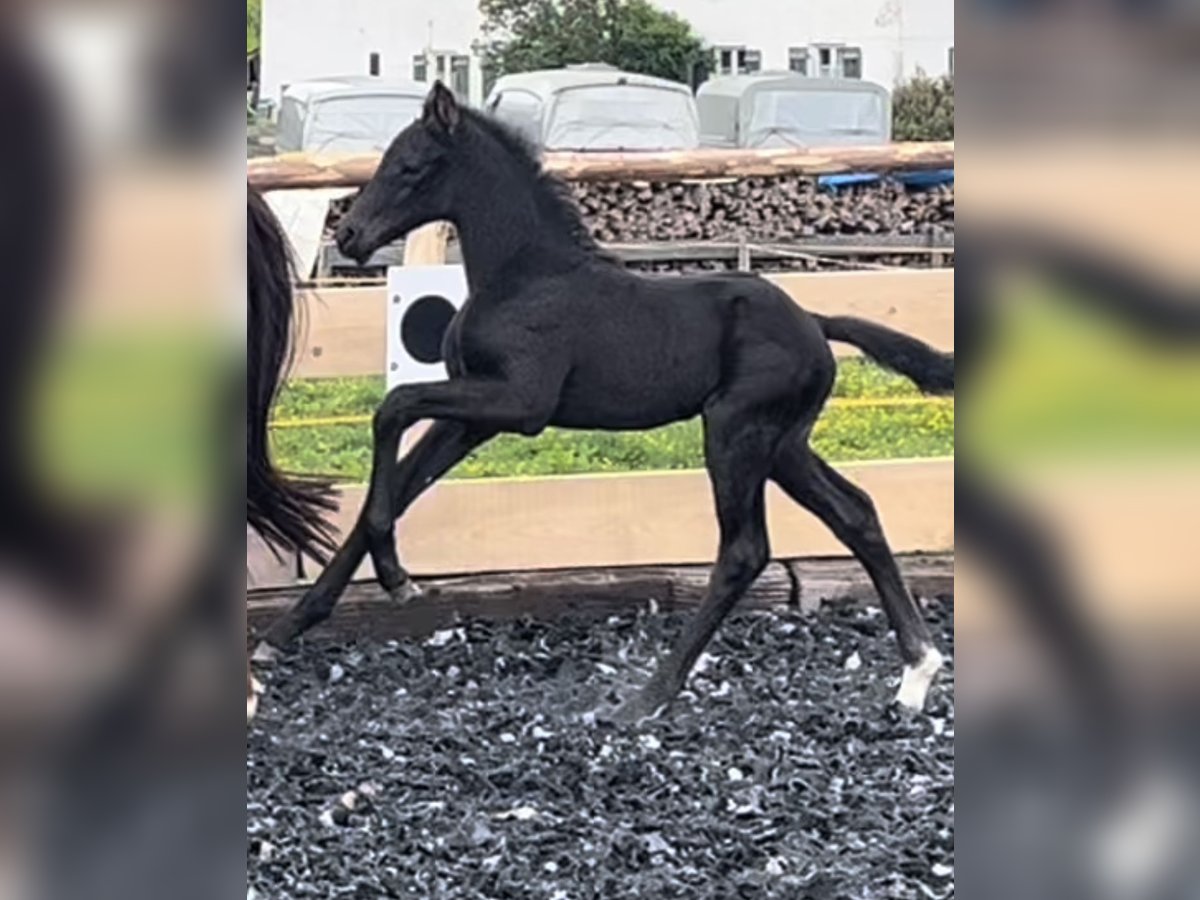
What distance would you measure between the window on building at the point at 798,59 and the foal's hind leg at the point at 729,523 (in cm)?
549

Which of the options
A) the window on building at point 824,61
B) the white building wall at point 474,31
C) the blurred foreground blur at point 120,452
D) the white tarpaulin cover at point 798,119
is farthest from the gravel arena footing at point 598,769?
the window on building at point 824,61

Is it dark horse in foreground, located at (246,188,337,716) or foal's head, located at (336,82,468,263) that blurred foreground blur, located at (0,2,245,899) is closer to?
dark horse in foreground, located at (246,188,337,716)

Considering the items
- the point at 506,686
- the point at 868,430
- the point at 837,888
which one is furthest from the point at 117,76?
the point at 868,430

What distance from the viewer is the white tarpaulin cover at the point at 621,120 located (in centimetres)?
690

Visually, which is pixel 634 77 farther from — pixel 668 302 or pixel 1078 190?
pixel 1078 190

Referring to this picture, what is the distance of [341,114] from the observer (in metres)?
6.44

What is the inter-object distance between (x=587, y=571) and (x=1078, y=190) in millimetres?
2619

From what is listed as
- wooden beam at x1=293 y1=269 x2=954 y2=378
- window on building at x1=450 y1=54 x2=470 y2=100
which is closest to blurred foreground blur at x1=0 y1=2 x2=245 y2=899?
wooden beam at x1=293 y1=269 x2=954 y2=378

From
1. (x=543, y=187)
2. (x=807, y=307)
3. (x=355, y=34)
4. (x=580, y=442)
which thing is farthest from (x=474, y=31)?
(x=543, y=187)

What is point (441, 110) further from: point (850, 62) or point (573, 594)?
point (850, 62)

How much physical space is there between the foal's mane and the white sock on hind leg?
2.65 feet

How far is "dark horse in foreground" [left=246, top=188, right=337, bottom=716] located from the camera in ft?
7.57

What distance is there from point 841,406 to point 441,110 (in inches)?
110

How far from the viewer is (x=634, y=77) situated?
285 inches
